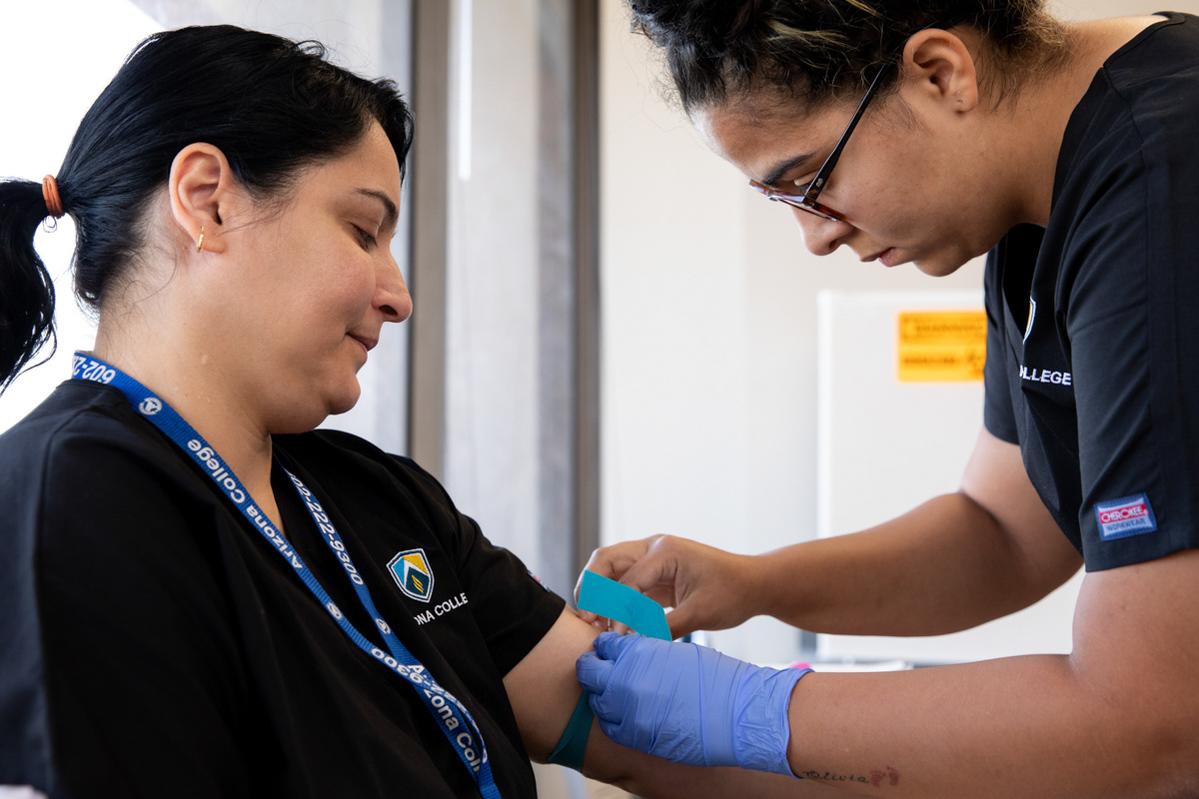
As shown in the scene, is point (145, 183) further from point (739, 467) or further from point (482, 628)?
point (739, 467)

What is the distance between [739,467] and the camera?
3.51 metres

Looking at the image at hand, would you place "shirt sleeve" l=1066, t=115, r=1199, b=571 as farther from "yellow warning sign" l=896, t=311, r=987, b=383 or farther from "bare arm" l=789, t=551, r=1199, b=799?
"yellow warning sign" l=896, t=311, r=987, b=383

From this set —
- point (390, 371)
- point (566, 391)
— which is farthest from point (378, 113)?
point (566, 391)

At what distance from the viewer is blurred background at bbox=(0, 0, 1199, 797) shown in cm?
211

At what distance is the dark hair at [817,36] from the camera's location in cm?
→ 117

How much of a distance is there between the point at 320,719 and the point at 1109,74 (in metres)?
1.01

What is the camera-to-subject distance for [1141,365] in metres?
1.00

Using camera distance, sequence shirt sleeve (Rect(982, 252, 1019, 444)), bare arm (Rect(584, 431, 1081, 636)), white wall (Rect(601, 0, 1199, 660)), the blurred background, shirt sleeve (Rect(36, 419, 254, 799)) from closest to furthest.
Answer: shirt sleeve (Rect(36, 419, 254, 799)), shirt sleeve (Rect(982, 252, 1019, 444)), bare arm (Rect(584, 431, 1081, 636)), the blurred background, white wall (Rect(601, 0, 1199, 660))

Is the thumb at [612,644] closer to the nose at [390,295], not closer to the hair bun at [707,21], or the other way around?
the nose at [390,295]

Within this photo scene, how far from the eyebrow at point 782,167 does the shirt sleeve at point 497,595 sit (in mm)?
572

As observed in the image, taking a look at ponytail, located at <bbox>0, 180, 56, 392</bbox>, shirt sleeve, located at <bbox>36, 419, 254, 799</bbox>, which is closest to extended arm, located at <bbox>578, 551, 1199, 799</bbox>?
shirt sleeve, located at <bbox>36, 419, 254, 799</bbox>

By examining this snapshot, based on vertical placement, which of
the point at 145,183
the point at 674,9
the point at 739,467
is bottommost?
the point at 739,467

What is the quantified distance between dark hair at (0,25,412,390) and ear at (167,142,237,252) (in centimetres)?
2

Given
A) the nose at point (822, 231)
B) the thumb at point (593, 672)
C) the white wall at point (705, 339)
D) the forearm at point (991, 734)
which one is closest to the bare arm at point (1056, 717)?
the forearm at point (991, 734)
